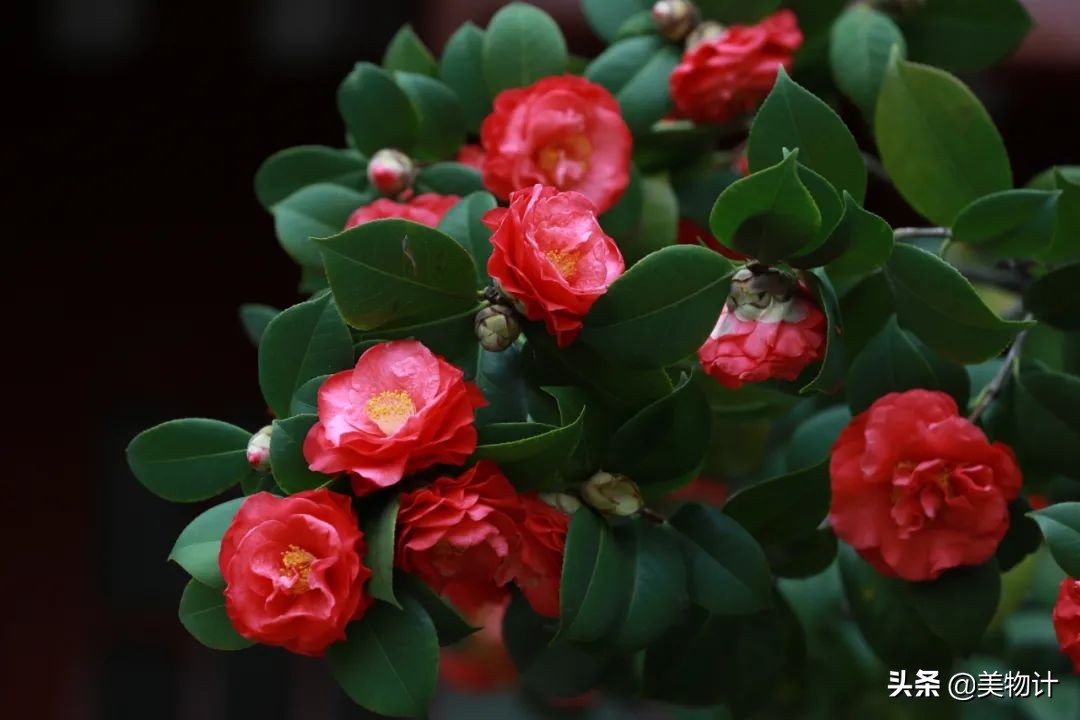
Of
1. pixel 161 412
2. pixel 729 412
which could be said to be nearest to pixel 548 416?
pixel 729 412

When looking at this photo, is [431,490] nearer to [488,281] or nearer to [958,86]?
[488,281]

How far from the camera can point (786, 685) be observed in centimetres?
100

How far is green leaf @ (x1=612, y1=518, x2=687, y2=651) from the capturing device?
61cm

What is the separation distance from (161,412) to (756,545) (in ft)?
5.84

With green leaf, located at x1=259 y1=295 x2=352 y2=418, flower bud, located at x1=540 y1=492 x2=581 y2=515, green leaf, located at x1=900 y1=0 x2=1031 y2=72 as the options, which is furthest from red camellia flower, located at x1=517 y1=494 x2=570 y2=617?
green leaf, located at x1=900 y1=0 x2=1031 y2=72

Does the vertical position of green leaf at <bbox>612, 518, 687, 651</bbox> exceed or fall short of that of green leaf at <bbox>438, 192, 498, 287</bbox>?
it falls short

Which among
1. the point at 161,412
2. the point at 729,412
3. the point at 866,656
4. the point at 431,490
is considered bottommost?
the point at 161,412

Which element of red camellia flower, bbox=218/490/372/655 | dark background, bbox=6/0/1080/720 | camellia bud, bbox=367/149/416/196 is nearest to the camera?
red camellia flower, bbox=218/490/372/655

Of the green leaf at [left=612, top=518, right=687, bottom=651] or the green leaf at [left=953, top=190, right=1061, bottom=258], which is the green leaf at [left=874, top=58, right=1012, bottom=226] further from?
the green leaf at [left=612, top=518, right=687, bottom=651]

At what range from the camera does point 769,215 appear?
0.57m

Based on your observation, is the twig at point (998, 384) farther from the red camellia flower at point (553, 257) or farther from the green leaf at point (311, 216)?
the green leaf at point (311, 216)

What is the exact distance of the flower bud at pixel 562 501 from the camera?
61 cm

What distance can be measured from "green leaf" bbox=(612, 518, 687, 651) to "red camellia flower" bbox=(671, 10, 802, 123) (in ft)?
0.92

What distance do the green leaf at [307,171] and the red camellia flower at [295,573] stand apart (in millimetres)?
304
